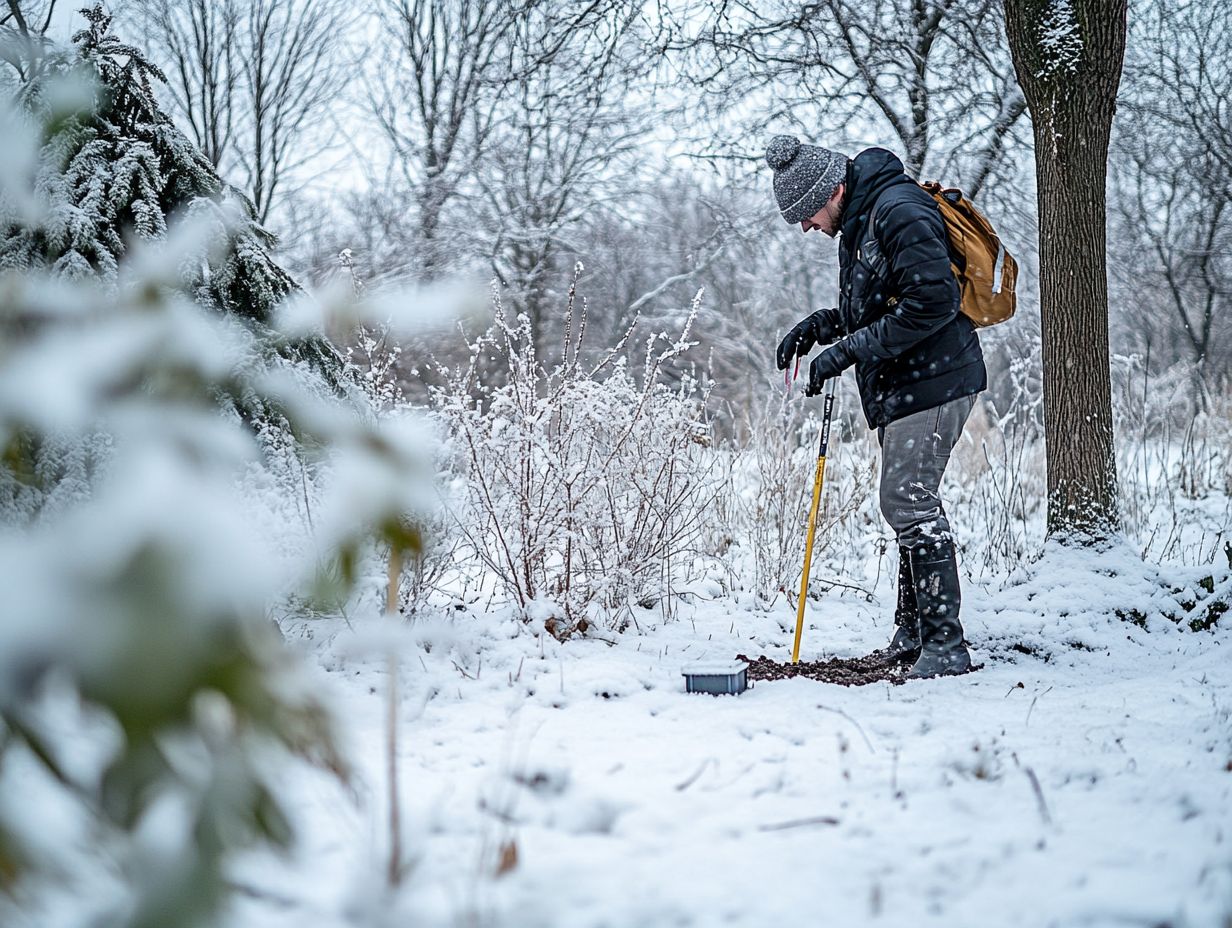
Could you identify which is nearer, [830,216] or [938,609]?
[938,609]

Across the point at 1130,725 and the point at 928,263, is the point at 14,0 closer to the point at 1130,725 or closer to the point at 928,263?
the point at 928,263

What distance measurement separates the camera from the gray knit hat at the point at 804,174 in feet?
10.5

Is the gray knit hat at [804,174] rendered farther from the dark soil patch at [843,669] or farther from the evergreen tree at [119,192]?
the evergreen tree at [119,192]

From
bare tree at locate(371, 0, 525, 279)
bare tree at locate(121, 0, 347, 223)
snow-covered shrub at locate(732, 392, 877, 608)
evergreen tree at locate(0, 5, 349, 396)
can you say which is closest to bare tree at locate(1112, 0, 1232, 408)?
snow-covered shrub at locate(732, 392, 877, 608)

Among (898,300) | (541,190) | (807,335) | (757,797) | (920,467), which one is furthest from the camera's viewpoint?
(541,190)

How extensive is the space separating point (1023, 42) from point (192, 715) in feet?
15.5

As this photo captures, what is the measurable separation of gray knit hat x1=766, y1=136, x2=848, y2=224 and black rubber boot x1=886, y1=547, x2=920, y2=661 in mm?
1319

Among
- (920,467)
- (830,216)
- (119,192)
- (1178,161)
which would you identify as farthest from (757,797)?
(1178,161)

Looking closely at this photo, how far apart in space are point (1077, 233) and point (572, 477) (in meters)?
2.64

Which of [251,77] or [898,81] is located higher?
[251,77]

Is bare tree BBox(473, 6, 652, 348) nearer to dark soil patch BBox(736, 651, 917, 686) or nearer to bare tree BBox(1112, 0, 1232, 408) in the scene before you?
bare tree BBox(1112, 0, 1232, 408)

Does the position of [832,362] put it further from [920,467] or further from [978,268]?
[978,268]

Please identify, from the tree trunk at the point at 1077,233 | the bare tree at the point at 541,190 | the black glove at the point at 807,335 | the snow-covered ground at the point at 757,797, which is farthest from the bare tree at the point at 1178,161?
the snow-covered ground at the point at 757,797

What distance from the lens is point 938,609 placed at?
318 cm
